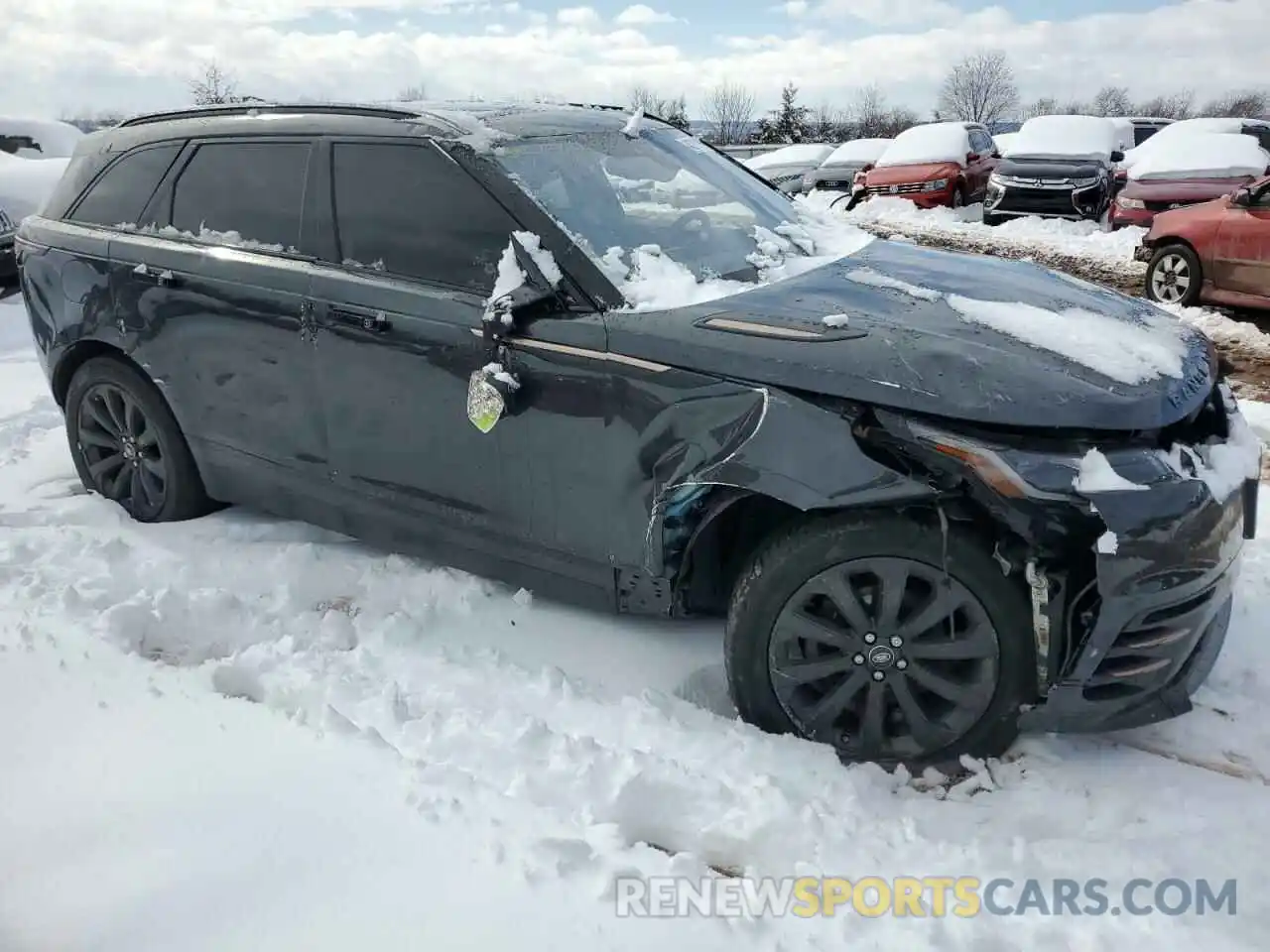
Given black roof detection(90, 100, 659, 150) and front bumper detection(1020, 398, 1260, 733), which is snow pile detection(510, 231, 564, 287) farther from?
front bumper detection(1020, 398, 1260, 733)

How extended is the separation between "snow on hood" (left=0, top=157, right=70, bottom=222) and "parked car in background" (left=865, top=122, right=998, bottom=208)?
11.5 metres

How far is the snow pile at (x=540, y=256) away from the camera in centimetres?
289

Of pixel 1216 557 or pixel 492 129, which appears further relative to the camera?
pixel 492 129

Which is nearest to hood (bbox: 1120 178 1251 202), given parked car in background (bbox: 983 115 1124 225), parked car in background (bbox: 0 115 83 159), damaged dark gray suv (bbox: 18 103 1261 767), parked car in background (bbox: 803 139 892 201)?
parked car in background (bbox: 983 115 1124 225)

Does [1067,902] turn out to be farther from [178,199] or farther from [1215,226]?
[1215,226]

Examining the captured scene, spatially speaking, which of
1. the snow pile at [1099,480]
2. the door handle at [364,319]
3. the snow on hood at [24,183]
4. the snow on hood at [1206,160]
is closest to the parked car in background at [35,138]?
the snow on hood at [24,183]

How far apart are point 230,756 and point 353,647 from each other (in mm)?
703

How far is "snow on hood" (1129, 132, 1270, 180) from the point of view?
10953 mm

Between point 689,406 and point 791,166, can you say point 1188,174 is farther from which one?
point 689,406

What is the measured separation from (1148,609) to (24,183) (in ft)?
41.3

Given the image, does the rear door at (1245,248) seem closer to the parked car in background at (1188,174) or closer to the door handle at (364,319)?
the parked car in background at (1188,174)

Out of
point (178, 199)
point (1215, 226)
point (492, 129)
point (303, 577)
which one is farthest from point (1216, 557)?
point (1215, 226)

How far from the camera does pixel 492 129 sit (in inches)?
129

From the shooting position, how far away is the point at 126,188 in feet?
13.5
